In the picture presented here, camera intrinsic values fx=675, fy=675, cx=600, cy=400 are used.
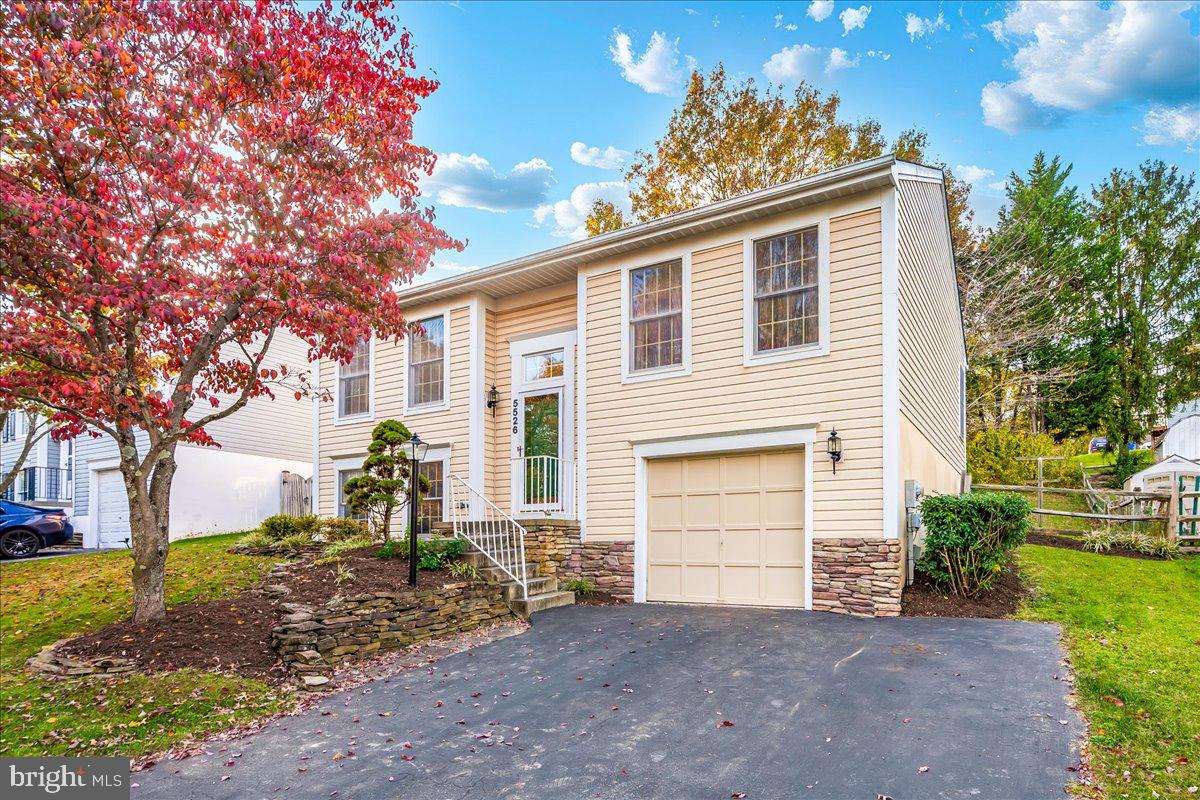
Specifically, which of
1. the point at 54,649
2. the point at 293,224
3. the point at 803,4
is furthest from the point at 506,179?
the point at 54,649

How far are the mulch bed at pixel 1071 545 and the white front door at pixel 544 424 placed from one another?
9.05 m

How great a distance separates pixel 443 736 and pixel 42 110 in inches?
251

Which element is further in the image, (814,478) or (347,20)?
(814,478)

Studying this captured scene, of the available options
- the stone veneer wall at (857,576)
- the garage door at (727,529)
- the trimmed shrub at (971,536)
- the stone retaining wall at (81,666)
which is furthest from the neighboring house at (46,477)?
the trimmed shrub at (971,536)

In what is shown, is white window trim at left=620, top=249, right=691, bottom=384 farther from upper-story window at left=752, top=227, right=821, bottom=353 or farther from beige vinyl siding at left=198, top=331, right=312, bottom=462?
beige vinyl siding at left=198, top=331, right=312, bottom=462

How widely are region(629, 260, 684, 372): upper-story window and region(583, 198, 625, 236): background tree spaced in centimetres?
1094

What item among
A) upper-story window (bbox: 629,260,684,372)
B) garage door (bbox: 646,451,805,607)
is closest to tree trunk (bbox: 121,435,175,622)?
garage door (bbox: 646,451,805,607)

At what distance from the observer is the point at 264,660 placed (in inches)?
259

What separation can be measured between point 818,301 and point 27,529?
1737 cm

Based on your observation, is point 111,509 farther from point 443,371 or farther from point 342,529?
point 443,371

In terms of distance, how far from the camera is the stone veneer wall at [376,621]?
6.67m

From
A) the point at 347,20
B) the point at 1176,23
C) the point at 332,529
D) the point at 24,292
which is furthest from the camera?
the point at 1176,23

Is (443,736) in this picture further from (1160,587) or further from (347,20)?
(1160,587)

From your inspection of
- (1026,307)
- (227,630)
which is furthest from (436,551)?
(1026,307)
